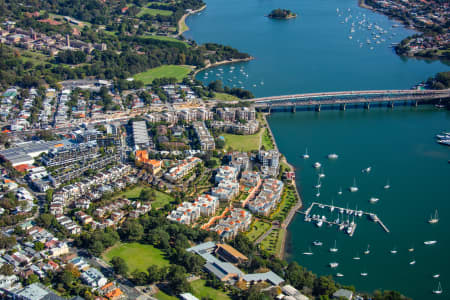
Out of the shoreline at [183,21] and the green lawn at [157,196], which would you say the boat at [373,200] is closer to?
the green lawn at [157,196]

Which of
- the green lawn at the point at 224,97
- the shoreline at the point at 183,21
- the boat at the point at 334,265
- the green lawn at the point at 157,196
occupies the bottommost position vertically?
the boat at the point at 334,265

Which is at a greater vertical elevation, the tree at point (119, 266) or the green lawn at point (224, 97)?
the green lawn at point (224, 97)

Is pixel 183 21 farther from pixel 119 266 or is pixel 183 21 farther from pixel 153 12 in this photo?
pixel 119 266

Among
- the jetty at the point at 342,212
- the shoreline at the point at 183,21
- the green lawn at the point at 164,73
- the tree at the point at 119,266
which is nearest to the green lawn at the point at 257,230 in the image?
the jetty at the point at 342,212

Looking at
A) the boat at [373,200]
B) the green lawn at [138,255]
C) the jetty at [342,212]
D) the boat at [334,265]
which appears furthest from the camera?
the boat at [373,200]

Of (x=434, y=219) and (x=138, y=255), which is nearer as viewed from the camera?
(x=138, y=255)

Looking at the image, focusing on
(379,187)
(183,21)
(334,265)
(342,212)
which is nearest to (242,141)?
(379,187)

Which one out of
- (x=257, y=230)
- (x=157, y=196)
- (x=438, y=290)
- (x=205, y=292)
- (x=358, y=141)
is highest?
(x=358, y=141)
